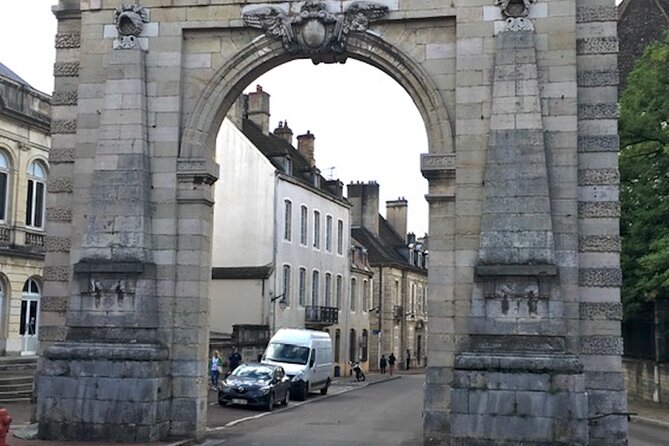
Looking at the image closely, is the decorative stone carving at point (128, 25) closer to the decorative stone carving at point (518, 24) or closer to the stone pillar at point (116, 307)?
the stone pillar at point (116, 307)

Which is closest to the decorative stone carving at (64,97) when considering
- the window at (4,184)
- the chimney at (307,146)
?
the window at (4,184)

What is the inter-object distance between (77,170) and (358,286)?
3304cm

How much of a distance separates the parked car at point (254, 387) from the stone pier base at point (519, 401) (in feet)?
37.0

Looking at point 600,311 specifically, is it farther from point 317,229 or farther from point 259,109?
point 259,109

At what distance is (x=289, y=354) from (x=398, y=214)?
3408 cm

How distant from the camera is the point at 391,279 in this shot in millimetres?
53812

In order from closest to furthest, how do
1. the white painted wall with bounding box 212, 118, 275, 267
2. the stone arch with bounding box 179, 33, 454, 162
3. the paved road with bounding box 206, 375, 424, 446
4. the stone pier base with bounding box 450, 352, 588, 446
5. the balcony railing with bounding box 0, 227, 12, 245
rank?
the stone pier base with bounding box 450, 352, 588, 446 < the stone arch with bounding box 179, 33, 454, 162 < the paved road with bounding box 206, 375, 424, 446 < the balcony railing with bounding box 0, 227, 12, 245 < the white painted wall with bounding box 212, 118, 275, 267

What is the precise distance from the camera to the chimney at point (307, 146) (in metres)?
45.9

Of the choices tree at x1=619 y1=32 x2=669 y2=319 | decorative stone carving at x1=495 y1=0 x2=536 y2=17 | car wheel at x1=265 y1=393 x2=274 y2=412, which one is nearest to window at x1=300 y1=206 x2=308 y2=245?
car wheel at x1=265 y1=393 x2=274 y2=412

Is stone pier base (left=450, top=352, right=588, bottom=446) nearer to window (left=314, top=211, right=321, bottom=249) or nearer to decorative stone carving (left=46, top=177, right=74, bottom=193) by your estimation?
decorative stone carving (left=46, top=177, right=74, bottom=193)

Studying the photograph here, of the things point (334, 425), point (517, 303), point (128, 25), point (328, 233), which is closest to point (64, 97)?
point (128, 25)

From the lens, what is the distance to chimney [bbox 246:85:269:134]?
41844 millimetres

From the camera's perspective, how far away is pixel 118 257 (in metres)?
14.5

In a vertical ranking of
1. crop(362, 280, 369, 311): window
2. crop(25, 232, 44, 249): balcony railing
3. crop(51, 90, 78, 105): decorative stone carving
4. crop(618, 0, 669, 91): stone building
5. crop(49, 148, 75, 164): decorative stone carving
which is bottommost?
crop(362, 280, 369, 311): window
